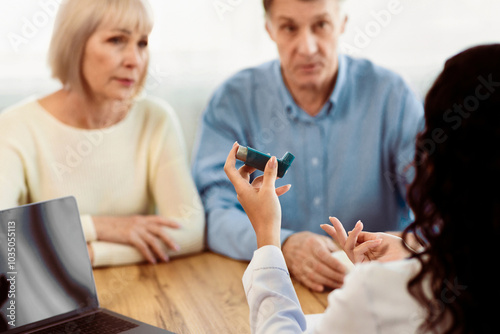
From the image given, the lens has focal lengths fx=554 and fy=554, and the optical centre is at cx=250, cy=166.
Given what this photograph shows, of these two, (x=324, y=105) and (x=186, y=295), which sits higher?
(x=324, y=105)

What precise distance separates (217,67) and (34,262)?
1313 millimetres

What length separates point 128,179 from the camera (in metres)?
1.59

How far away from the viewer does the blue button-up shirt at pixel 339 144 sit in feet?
5.30

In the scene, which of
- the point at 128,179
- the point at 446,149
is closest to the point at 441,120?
the point at 446,149

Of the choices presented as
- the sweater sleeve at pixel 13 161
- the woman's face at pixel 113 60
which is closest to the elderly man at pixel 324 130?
the woman's face at pixel 113 60

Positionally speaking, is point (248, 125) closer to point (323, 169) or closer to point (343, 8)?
point (323, 169)

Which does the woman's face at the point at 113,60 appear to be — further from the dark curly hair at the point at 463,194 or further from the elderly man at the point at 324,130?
the dark curly hair at the point at 463,194

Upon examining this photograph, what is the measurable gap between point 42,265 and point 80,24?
29.5 inches

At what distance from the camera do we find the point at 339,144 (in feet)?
5.35

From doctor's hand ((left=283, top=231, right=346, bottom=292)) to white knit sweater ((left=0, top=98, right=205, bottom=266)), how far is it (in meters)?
0.28

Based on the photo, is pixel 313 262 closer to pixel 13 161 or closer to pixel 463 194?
pixel 463 194

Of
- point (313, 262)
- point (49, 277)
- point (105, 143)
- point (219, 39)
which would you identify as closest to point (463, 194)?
point (313, 262)

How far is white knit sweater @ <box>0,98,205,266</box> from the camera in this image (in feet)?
4.73

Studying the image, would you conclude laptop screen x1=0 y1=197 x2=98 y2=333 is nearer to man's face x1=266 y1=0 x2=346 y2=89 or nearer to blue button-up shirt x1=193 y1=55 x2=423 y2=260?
blue button-up shirt x1=193 y1=55 x2=423 y2=260
